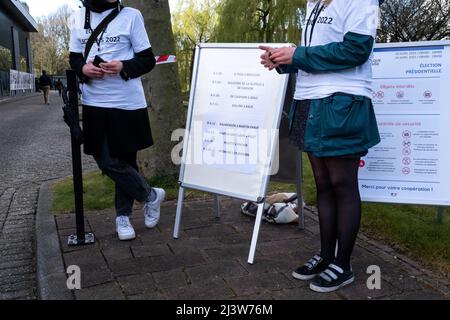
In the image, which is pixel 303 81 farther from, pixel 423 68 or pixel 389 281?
pixel 389 281

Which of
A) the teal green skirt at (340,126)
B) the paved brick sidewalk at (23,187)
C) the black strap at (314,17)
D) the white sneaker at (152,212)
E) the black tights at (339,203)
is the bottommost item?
the paved brick sidewalk at (23,187)

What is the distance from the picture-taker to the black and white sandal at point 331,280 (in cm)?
281

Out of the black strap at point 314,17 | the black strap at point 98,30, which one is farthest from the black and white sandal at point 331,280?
the black strap at point 98,30

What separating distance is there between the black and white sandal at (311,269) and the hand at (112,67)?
1926 millimetres

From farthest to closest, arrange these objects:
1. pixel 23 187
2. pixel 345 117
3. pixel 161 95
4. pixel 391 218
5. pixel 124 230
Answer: pixel 23 187, pixel 161 95, pixel 391 218, pixel 124 230, pixel 345 117

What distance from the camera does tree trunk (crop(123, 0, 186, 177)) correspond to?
544cm

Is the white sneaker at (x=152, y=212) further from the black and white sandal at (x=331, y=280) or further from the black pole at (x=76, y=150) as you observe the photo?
the black and white sandal at (x=331, y=280)

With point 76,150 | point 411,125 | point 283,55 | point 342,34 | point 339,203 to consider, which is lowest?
point 339,203

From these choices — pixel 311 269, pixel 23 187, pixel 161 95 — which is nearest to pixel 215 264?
pixel 311 269

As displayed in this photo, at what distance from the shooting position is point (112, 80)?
11.2 ft

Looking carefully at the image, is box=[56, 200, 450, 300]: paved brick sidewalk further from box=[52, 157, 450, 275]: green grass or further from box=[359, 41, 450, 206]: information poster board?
box=[359, 41, 450, 206]: information poster board

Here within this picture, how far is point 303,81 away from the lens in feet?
9.29

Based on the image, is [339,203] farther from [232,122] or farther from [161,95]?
[161,95]

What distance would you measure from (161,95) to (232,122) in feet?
7.18
